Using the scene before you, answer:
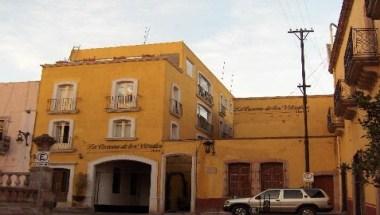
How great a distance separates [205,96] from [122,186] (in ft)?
36.5

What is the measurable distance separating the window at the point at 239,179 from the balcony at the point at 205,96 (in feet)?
35.8

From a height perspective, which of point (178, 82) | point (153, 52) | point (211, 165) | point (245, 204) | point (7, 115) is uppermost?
point (153, 52)

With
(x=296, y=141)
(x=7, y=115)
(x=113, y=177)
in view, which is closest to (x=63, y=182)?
(x=113, y=177)

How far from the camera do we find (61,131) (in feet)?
115

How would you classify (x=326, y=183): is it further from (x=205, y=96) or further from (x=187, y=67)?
(x=205, y=96)

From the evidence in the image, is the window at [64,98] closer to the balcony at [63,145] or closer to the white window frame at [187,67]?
the balcony at [63,145]

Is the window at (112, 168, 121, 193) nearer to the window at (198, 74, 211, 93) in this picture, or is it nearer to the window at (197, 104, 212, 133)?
the window at (197, 104, 212, 133)

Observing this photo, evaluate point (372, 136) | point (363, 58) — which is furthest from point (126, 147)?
point (372, 136)

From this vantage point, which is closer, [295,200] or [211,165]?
[295,200]

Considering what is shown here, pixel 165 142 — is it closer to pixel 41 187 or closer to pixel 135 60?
pixel 135 60

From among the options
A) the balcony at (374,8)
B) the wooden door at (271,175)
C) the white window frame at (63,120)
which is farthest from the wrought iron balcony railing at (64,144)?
the balcony at (374,8)

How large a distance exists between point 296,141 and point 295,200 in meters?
6.38

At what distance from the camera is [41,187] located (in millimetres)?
17281

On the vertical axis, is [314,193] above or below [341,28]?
below
